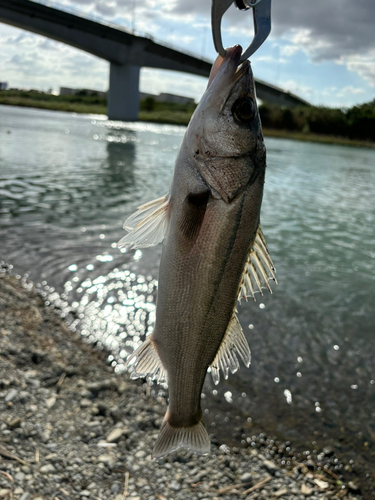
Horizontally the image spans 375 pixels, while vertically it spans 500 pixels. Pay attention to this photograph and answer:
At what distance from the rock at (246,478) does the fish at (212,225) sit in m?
2.36

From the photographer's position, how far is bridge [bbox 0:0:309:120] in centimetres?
4716

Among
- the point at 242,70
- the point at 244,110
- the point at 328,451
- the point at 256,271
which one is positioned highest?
the point at 242,70

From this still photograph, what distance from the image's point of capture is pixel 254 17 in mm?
2088

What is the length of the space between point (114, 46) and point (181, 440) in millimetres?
58527

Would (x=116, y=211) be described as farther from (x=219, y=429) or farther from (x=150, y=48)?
(x=150, y=48)

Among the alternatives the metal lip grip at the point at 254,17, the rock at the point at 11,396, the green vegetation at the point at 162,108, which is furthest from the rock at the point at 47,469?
the green vegetation at the point at 162,108

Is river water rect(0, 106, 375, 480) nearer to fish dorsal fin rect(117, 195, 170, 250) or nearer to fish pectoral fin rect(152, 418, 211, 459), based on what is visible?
fish pectoral fin rect(152, 418, 211, 459)

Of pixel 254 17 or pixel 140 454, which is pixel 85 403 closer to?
pixel 140 454

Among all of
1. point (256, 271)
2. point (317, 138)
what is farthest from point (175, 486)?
point (317, 138)

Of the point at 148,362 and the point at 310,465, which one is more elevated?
the point at 148,362

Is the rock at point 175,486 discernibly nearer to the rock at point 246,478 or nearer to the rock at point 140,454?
the rock at point 140,454

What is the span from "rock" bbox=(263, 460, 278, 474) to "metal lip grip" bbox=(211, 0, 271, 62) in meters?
4.16

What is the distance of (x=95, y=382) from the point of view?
5371 mm

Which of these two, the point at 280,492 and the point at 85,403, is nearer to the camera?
the point at 280,492
